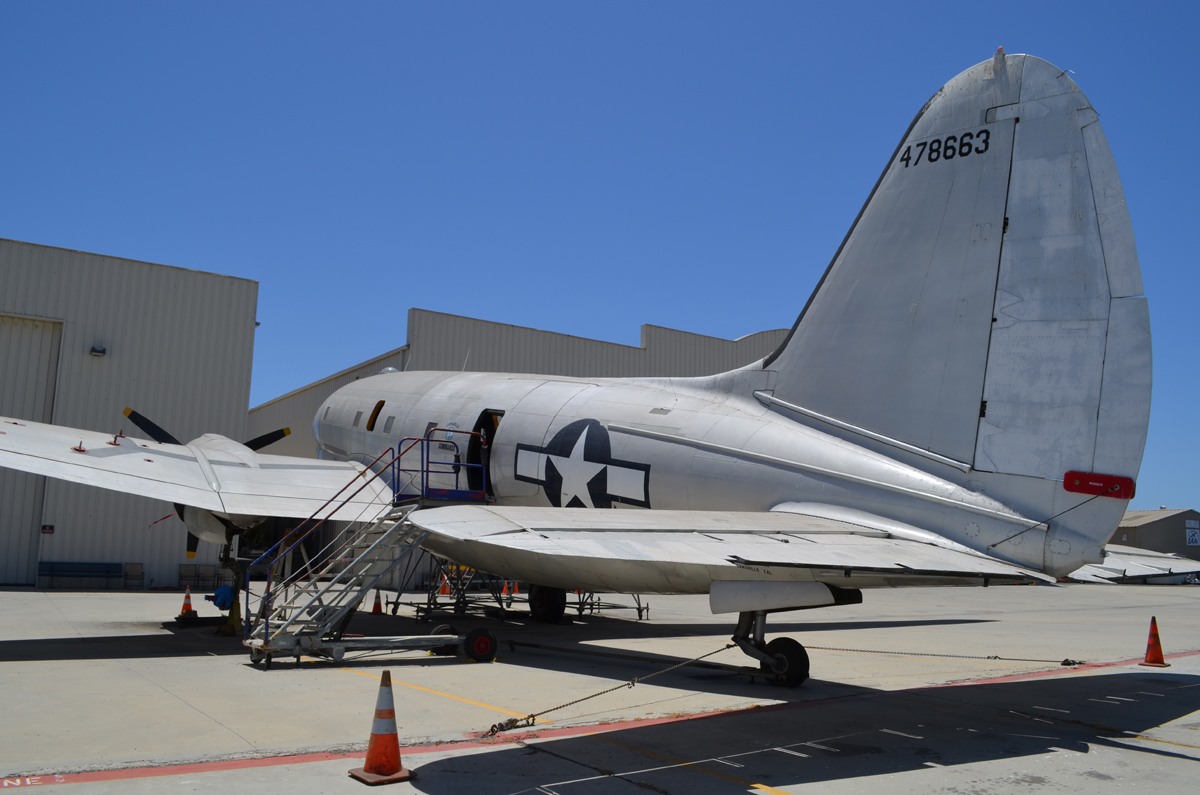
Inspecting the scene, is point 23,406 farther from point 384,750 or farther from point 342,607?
point 384,750

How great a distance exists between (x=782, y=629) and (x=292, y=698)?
501 inches

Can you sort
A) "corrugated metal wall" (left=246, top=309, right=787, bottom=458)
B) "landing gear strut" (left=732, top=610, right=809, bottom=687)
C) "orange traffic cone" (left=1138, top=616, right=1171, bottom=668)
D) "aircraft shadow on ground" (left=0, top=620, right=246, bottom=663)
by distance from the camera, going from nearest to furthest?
1. "landing gear strut" (left=732, top=610, right=809, bottom=687)
2. "aircraft shadow on ground" (left=0, top=620, right=246, bottom=663)
3. "orange traffic cone" (left=1138, top=616, right=1171, bottom=668)
4. "corrugated metal wall" (left=246, top=309, right=787, bottom=458)

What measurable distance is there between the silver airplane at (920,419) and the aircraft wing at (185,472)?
561 millimetres

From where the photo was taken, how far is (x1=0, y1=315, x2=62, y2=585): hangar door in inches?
1024

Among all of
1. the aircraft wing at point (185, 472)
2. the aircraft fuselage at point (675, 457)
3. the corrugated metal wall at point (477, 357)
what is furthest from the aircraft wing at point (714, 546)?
the corrugated metal wall at point (477, 357)

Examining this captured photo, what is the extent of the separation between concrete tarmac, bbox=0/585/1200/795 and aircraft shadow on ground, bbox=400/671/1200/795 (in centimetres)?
4

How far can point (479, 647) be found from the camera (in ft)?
43.6

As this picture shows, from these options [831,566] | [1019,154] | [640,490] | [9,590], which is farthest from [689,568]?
Result: [9,590]

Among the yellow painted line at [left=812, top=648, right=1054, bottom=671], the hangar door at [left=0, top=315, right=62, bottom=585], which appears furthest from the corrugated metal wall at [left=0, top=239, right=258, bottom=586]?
the yellow painted line at [left=812, top=648, right=1054, bottom=671]

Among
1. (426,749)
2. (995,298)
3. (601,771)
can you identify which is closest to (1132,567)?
(995,298)

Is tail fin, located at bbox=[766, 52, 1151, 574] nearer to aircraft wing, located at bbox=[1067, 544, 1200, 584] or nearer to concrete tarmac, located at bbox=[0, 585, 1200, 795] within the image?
aircraft wing, located at bbox=[1067, 544, 1200, 584]

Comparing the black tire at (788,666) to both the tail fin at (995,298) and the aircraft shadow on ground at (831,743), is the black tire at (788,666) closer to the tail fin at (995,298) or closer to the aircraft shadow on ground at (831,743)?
the aircraft shadow on ground at (831,743)

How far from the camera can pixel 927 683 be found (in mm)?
12273

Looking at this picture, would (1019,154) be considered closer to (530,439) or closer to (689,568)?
(689,568)
